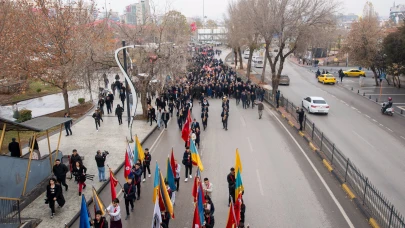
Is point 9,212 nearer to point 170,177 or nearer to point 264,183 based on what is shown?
point 170,177

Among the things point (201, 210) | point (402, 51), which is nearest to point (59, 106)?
point (201, 210)

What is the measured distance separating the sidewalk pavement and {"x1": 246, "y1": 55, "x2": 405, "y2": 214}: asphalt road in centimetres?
1067

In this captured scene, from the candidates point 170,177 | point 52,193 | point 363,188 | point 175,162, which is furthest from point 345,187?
point 52,193

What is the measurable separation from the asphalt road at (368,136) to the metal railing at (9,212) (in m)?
11.9

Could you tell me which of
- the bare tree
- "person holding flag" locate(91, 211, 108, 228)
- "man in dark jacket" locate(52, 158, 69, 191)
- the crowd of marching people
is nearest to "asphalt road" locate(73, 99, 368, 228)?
the crowd of marching people

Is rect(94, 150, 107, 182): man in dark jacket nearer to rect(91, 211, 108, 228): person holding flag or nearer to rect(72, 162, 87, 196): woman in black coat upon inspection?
rect(72, 162, 87, 196): woman in black coat

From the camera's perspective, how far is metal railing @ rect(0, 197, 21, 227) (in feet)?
31.6

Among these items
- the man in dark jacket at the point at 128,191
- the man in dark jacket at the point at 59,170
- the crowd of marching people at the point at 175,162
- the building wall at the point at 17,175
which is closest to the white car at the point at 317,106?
the crowd of marching people at the point at 175,162

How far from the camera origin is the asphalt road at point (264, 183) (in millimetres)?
11156

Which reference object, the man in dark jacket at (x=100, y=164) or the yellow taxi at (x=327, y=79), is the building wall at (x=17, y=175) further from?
the yellow taxi at (x=327, y=79)

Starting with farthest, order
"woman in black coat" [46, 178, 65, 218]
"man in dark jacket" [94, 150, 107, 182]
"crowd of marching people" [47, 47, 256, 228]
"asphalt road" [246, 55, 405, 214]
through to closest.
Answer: "asphalt road" [246, 55, 405, 214] < "man in dark jacket" [94, 150, 107, 182] < "woman in black coat" [46, 178, 65, 218] < "crowd of marching people" [47, 47, 256, 228]

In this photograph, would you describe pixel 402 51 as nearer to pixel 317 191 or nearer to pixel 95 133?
pixel 317 191

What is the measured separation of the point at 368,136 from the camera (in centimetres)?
2055

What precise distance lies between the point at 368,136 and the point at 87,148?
610 inches
